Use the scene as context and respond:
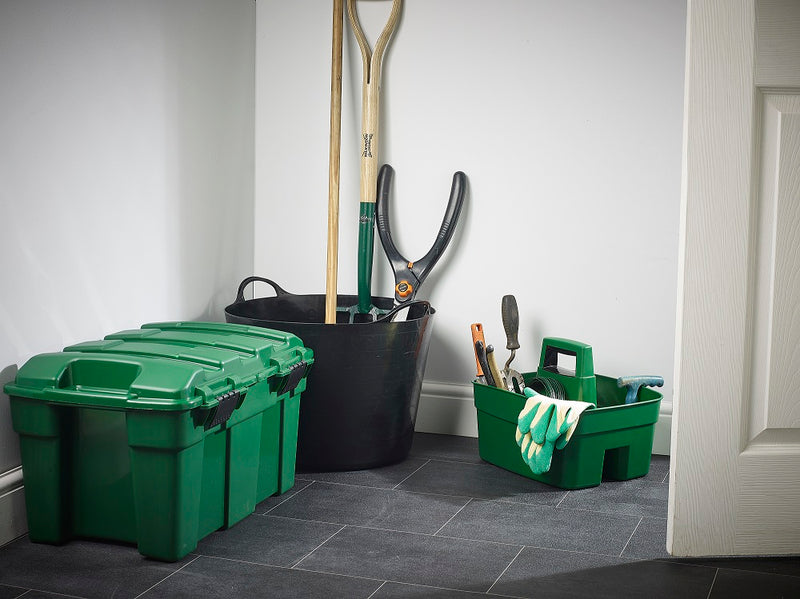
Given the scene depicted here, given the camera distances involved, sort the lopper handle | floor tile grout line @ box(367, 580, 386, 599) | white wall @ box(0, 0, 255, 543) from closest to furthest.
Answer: floor tile grout line @ box(367, 580, 386, 599) < white wall @ box(0, 0, 255, 543) < the lopper handle

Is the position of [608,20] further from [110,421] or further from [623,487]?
[110,421]

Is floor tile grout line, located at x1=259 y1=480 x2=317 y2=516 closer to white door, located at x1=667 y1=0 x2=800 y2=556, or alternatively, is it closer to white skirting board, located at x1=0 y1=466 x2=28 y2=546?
white skirting board, located at x1=0 y1=466 x2=28 y2=546

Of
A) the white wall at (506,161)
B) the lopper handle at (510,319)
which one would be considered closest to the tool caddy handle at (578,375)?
the lopper handle at (510,319)

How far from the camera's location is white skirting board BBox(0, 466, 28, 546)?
172 cm

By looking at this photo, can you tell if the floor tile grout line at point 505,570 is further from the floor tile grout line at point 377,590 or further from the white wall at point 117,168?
the white wall at point 117,168

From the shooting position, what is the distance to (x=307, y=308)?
8.41 feet

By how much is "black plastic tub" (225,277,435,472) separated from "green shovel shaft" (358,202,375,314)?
262 mm

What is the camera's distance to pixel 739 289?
63.1 inches

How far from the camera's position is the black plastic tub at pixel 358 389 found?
213 centimetres

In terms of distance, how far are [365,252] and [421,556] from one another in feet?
3.41

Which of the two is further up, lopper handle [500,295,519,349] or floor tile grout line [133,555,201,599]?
lopper handle [500,295,519,349]

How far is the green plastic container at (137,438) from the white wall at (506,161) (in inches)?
37.1

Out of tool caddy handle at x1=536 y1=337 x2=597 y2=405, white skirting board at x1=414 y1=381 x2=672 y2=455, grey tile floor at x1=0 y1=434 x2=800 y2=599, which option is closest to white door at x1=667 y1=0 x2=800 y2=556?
grey tile floor at x1=0 y1=434 x2=800 y2=599

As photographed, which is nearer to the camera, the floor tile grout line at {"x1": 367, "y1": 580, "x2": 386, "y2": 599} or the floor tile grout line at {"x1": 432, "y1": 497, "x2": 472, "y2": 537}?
the floor tile grout line at {"x1": 367, "y1": 580, "x2": 386, "y2": 599}
